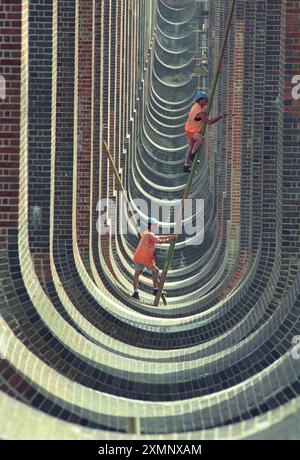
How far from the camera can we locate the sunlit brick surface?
1010cm

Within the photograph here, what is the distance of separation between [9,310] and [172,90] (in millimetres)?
51760

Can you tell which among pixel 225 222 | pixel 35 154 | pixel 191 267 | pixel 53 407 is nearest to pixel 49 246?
pixel 35 154

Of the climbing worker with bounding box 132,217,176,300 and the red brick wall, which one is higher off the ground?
the red brick wall

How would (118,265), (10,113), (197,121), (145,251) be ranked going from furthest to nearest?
(118,265) → (145,251) → (197,121) → (10,113)

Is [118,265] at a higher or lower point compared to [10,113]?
lower

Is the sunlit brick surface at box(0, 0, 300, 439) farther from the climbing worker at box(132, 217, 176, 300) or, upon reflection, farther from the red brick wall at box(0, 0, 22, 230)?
the climbing worker at box(132, 217, 176, 300)

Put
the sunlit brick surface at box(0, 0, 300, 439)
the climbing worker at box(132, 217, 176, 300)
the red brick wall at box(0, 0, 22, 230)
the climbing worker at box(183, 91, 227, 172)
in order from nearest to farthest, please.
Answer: the sunlit brick surface at box(0, 0, 300, 439) < the red brick wall at box(0, 0, 22, 230) < the climbing worker at box(183, 91, 227, 172) < the climbing worker at box(132, 217, 176, 300)

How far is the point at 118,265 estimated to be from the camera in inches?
1011

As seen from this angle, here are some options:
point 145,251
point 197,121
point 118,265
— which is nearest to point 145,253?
point 145,251

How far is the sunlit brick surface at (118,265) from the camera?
33.1 ft

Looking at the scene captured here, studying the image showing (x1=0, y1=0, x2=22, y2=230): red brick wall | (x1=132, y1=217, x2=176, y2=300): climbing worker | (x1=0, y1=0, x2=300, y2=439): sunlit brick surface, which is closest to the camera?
(x1=0, y1=0, x2=300, y2=439): sunlit brick surface

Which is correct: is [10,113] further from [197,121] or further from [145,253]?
[145,253]

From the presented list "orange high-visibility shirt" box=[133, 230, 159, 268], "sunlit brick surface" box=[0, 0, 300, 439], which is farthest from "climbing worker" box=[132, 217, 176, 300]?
"sunlit brick surface" box=[0, 0, 300, 439]
